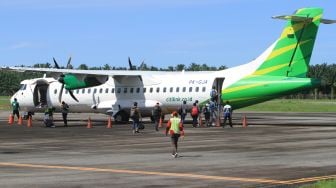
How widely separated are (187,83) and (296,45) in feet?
25.4

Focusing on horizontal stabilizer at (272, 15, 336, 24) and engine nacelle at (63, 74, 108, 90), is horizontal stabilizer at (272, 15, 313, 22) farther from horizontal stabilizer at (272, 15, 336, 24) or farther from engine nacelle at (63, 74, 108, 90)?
engine nacelle at (63, 74, 108, 90)

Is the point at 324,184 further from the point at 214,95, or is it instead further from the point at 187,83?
the point at 187,83

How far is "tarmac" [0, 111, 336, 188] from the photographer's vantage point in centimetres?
1402

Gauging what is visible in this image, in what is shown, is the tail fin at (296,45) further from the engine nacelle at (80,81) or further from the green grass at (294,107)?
the green grass at (294,107)

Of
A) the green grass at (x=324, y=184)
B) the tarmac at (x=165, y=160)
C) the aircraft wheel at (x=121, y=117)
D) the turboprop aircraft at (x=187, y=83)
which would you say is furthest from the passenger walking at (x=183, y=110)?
the green grass at (x=324, y=184)

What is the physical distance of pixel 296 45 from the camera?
35.4 meters

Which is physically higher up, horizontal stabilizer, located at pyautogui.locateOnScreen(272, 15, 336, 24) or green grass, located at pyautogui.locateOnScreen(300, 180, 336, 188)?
horizontal stabilizer, located at pyautogui.locateOnScreen(272, 15, 336, 24)

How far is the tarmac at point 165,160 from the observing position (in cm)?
1402

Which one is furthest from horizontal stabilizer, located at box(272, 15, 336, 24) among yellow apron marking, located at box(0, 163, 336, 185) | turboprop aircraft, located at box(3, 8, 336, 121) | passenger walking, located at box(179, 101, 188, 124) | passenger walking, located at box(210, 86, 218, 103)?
yellow apron marking, located at box(0, 163, 336, 185)

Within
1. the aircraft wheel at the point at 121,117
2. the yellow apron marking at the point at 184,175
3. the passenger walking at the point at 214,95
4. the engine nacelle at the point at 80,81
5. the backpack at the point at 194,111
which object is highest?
the engine nacelle at the point at 80,81

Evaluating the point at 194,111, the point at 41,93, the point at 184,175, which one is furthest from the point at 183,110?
the point at 184,175

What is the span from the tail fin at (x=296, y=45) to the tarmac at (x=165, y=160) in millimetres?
7056

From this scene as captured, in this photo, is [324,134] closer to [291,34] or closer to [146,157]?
[291,34]

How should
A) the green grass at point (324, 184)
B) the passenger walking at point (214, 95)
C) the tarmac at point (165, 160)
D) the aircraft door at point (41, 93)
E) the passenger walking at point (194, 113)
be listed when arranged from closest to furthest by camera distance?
the green grass at point (324, 184) < the tarmac at point (165, 160) < the passenger walking at point (194, 113) < the passenger walking at point (214, 95) < the aircraft door at point (41, 93)
